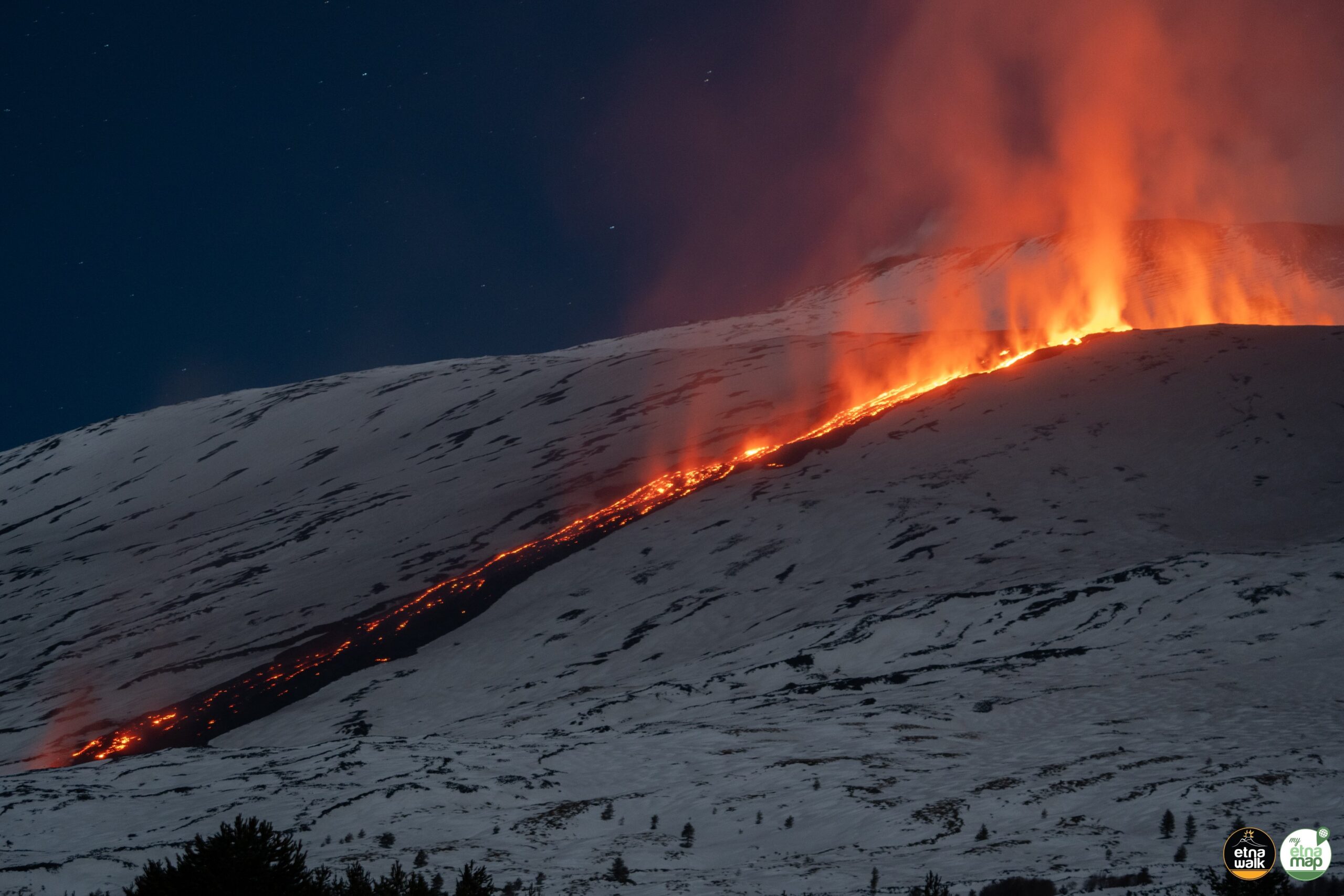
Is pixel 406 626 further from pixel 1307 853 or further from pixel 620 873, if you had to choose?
pixel 1307 853

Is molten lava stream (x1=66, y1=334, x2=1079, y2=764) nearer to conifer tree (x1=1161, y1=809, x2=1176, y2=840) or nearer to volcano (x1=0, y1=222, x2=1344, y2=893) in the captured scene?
volcano (x1=0, y1=222, x2=1344, y2=893)

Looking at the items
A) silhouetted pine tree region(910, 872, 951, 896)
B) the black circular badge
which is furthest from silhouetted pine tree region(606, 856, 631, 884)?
the black circular badge

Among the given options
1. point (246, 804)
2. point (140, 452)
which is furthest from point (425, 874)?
point (140, 452)

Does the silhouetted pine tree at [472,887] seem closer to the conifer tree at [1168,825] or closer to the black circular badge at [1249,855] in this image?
the black circular badge at [1249,855]

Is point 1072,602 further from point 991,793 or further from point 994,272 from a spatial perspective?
point 994,272

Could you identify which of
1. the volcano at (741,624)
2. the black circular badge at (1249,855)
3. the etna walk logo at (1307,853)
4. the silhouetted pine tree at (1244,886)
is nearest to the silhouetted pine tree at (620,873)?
the volcano at (741,624)

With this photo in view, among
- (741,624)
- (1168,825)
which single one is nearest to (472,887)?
(1168,825)
